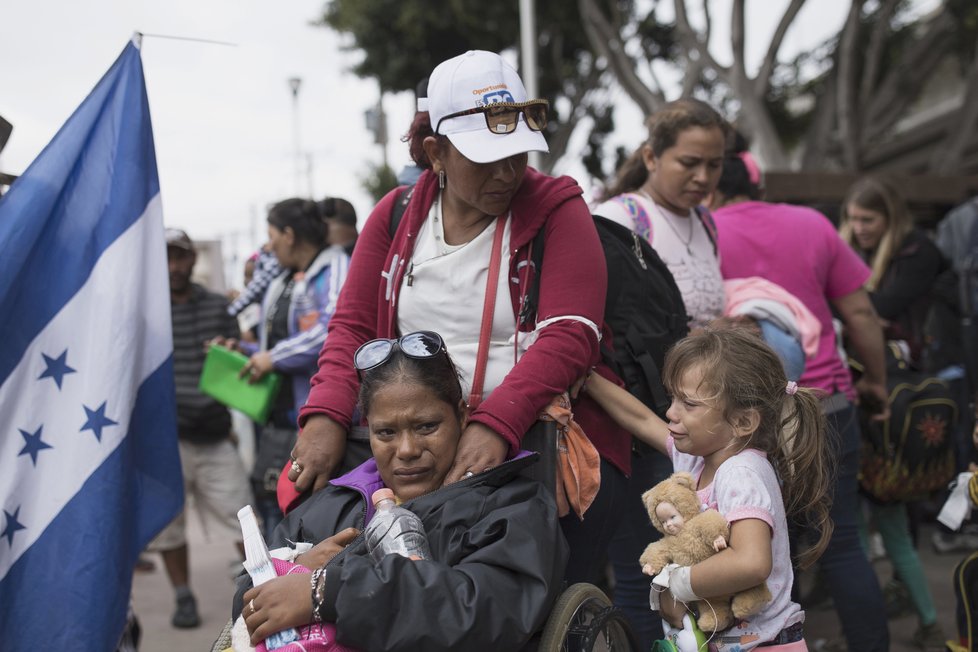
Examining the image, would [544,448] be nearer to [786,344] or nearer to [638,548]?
[638,548]

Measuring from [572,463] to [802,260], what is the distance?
172 cm

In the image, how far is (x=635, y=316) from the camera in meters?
3.17

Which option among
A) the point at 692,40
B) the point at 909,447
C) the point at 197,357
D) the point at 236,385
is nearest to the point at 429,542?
the point at 909,447

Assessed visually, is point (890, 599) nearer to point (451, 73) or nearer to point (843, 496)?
point (843, 496)

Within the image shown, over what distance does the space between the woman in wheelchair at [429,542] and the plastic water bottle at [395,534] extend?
0.05 meters

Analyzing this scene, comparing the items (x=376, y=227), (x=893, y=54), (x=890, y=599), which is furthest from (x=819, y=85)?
(x=376, y=227)

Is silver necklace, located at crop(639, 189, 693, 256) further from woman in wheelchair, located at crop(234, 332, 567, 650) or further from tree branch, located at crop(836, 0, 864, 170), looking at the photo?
tree branch, located at crop(836, 0, 864, 170)

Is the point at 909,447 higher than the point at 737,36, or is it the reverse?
the point at 737,36

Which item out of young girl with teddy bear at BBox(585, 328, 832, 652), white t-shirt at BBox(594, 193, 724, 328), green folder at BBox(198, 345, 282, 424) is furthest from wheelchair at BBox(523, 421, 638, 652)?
green folder at BBox(198, 345, 282, 424)

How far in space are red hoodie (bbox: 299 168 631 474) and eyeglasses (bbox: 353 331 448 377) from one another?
0.63 ft

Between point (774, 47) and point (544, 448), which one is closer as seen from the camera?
point (544, 448)

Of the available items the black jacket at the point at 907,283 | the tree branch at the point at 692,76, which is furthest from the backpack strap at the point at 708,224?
the tree branch at the point at 692,76

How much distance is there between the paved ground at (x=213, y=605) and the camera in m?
4.96

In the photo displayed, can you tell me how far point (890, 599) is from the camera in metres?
5.07
